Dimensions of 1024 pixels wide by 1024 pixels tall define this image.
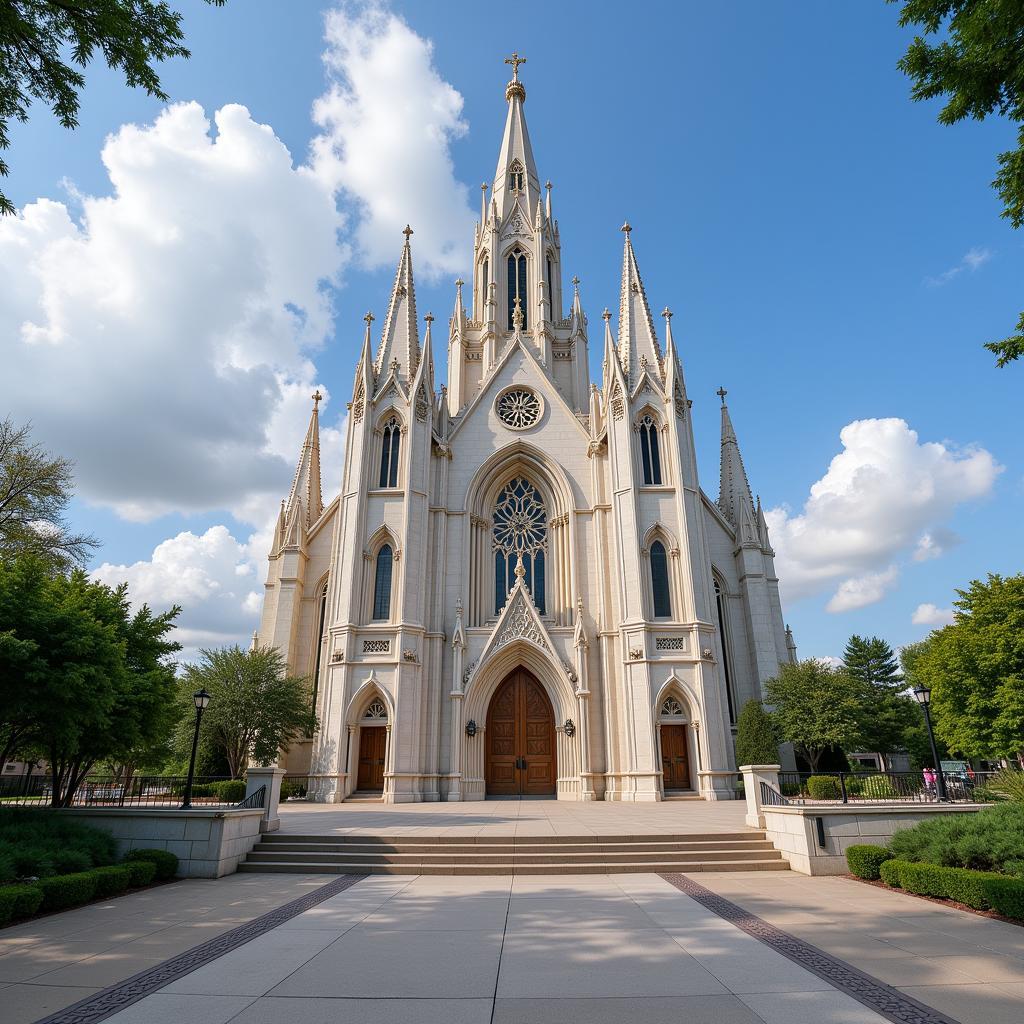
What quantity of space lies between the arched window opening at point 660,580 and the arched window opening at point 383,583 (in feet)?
35.3

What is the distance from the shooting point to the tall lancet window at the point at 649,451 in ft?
91.0

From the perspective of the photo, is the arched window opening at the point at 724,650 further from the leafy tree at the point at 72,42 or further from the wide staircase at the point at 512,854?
the leafy tree at the point at 72,42

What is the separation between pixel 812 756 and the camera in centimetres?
2558

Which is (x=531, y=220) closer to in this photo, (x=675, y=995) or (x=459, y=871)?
(x=459, y=871)

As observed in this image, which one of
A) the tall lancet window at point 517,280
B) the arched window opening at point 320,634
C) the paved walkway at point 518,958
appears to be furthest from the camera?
the tall lancet window at point 517,280

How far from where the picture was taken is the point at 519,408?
31.1 meters

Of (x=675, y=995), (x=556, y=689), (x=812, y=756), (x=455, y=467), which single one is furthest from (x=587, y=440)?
(x=675, y=995)

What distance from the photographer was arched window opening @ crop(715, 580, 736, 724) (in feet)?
92.5

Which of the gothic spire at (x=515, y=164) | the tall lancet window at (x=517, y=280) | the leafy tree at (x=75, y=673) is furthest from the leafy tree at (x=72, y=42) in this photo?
the gothic spire at (x=515, y=164)

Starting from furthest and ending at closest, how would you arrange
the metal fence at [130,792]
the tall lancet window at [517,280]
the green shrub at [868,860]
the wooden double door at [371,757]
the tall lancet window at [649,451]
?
the tall lancet window at [517,280] < the tall lancet window at [649,451] < the wooden double door at [371,757] < the metal fence at [130,792] < the green shrub at [868,860]

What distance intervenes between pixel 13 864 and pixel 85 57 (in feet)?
35.8

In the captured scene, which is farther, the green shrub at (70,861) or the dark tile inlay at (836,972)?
the green shrub at (70,861)

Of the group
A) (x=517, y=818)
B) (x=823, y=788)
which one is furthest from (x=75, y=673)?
(x=823, y=788)

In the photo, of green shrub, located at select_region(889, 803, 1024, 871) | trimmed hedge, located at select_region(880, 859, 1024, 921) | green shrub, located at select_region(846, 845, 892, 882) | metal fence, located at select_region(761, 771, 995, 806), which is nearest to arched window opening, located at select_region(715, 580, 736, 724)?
metal fence, located at select_region(761, 771, 995, 806)
